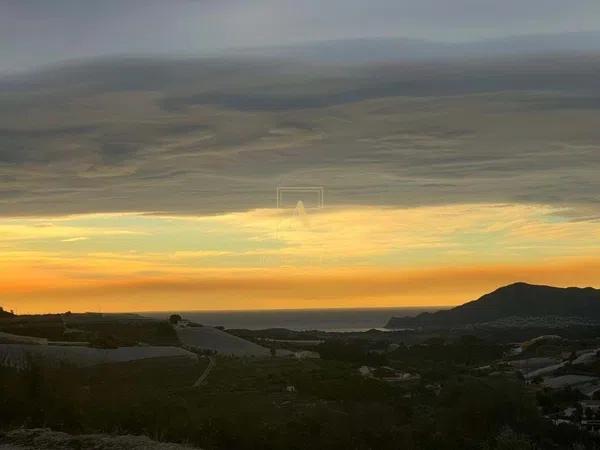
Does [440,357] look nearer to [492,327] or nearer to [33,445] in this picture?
[492,327]

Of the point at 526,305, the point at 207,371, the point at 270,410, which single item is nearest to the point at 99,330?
the point at 207,371

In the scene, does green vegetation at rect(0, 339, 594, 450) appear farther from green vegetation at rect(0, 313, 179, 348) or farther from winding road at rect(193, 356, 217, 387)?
green vegetation at rect(0, 313, 179, 348)

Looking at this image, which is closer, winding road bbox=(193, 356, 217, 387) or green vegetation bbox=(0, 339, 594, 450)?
green vegetation bbox=(0, 339, 594, 450)

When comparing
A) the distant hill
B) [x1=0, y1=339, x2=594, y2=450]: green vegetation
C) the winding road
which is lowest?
[x1=0, y1=339, x2=594, y2=450]: green vegetation

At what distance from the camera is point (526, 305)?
171250 mm

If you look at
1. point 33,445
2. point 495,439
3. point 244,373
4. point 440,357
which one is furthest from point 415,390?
point 440,357

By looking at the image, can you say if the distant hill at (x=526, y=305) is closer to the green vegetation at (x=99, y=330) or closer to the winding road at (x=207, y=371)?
the green vegetation at (x=99, y=330)

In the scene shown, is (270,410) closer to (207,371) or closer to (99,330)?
(207,371)

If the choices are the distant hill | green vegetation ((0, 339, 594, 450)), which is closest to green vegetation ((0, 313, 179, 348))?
green vegetation ((0, 339, 594, 450))

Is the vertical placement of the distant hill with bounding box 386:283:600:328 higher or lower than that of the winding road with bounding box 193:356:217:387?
higher

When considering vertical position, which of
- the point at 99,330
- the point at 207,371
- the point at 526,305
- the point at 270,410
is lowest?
the point at 270,410

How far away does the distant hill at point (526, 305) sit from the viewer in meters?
164

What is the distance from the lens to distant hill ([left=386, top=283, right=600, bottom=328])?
16438cm

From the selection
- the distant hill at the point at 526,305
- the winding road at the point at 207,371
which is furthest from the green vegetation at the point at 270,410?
the distant hill at the point at 526,305
